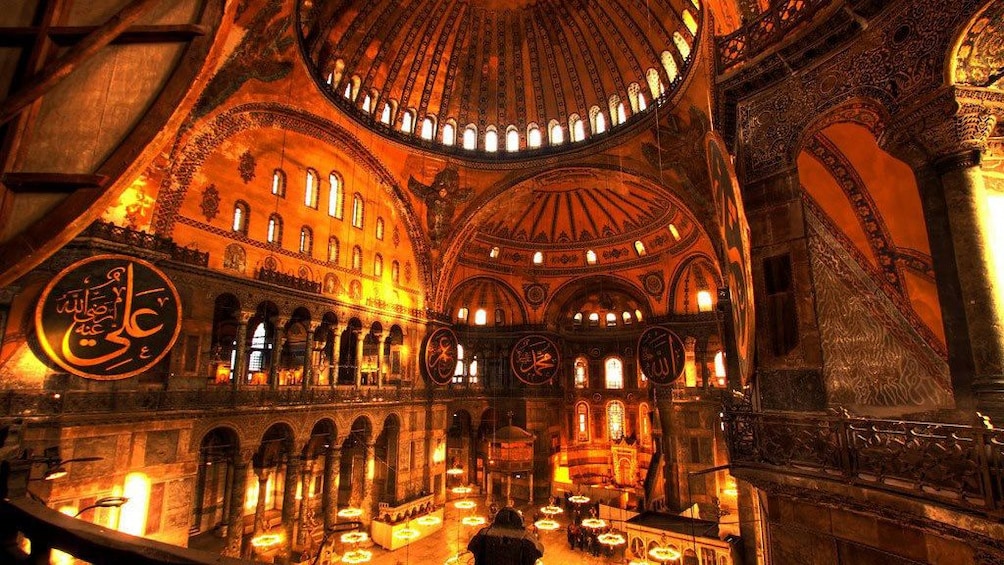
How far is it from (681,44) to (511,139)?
A: 6.66 m

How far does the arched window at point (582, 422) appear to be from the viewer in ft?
77.6

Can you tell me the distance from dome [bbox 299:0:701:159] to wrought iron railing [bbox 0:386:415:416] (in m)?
8.44

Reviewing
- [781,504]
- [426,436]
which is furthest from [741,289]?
[426,436]

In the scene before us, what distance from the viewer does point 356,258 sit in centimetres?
1597

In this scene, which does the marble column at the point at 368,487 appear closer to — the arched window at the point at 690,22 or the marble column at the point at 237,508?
the marble column at the point at 237,508

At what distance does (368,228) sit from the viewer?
53.8 ft

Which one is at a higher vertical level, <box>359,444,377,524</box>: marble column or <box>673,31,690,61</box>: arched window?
<box>673,31,690,61</box>: arched window

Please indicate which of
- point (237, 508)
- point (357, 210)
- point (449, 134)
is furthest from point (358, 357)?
point (449, 134)

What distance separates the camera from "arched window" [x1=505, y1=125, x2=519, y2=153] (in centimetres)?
1816

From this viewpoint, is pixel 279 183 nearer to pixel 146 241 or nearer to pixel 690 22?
pixel 146 241

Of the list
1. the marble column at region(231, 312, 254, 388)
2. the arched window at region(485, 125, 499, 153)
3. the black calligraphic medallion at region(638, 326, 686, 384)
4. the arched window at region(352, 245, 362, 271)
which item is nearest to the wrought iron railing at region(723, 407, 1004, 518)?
the black calligraphic medallion at region(638, 326, 686, 384)

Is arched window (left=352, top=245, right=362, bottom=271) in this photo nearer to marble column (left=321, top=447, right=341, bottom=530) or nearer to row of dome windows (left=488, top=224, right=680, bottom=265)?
marble column (left=321, top=447, right=341, bottom=530)

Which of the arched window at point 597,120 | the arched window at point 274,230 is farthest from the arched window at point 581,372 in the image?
the arched window at point 274,230

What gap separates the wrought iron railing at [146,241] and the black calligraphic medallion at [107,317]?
1.73 meters
